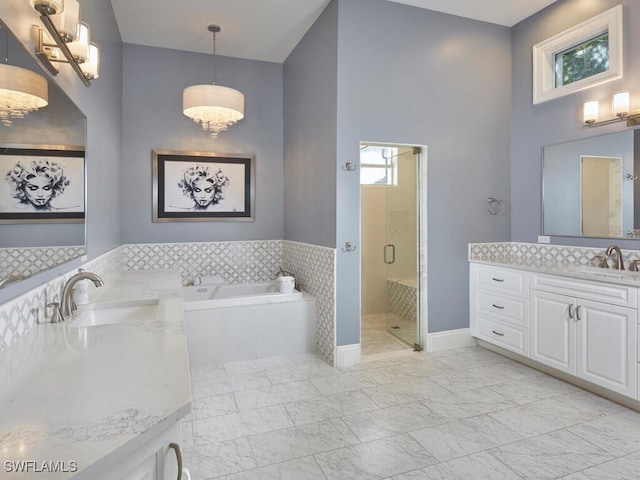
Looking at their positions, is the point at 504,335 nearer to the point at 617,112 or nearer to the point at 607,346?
the point at 607,346

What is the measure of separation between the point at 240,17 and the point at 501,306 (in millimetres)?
3843

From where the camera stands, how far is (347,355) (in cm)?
347

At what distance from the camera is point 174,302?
221 cm

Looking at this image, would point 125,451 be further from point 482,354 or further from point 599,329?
point 482,354

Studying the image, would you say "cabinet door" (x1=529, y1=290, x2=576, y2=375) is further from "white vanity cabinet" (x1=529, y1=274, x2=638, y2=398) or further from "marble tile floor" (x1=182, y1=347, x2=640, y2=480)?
"marble tile floor" (x1=182, y1=347, x2=640, y2=480)

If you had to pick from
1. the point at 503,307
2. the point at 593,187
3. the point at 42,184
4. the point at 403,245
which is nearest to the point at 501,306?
the point at 503,307

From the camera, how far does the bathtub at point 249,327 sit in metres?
3.53

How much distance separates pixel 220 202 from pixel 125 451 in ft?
13.2

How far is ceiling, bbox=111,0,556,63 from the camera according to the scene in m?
3.52

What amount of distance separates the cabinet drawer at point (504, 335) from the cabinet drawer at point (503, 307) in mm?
61

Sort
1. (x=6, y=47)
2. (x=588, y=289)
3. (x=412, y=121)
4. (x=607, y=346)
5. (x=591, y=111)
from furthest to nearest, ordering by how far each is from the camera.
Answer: (x=412, y=121) < (x=591, y=111) < (x=588, y=289) < (x=607, y=346) < (x=6, y=47)

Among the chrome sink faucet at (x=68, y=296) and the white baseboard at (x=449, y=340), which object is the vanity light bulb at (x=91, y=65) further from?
the white baseboard at (x=449, y=340)

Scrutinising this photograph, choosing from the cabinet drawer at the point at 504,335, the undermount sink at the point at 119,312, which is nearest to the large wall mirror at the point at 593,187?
the cabinet drawer at the point at 504,335

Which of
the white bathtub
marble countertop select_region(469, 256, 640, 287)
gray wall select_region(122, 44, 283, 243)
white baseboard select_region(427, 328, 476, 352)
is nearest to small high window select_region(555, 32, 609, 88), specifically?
marble countertop select_region(469, 256, 640, 287)
